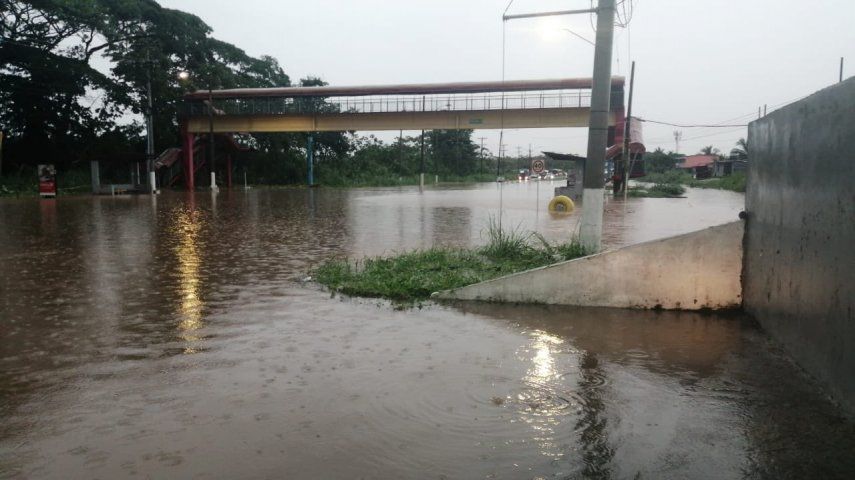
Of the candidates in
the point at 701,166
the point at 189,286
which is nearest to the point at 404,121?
the point at 189,286

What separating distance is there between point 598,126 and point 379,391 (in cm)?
611

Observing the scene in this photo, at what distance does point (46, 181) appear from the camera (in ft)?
108

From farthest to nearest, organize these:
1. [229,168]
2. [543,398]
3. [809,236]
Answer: [229,168] → [809,236] → [543,398]

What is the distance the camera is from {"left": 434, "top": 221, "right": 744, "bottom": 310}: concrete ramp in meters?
6.99

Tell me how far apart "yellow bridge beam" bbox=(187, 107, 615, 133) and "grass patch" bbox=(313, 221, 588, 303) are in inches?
1104

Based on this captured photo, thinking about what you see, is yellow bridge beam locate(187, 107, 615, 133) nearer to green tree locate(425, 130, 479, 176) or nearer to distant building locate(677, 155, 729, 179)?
green tree locate(425, 130, 479, 176)

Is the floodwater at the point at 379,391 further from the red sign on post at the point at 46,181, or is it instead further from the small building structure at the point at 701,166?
the small building structure at the point at 701,166

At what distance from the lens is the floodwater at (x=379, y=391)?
11.5ft

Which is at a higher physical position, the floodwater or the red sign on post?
the red sign on post

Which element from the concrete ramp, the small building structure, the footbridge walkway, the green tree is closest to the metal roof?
the footbridge walkway

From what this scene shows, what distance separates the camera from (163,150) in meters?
49.1

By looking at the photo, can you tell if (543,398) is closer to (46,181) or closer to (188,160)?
(46,181)

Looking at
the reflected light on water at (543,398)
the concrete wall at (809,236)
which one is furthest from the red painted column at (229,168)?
the reflected light on water at (543,398)

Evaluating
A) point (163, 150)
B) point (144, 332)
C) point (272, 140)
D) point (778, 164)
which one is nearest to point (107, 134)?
point (163, 150)
